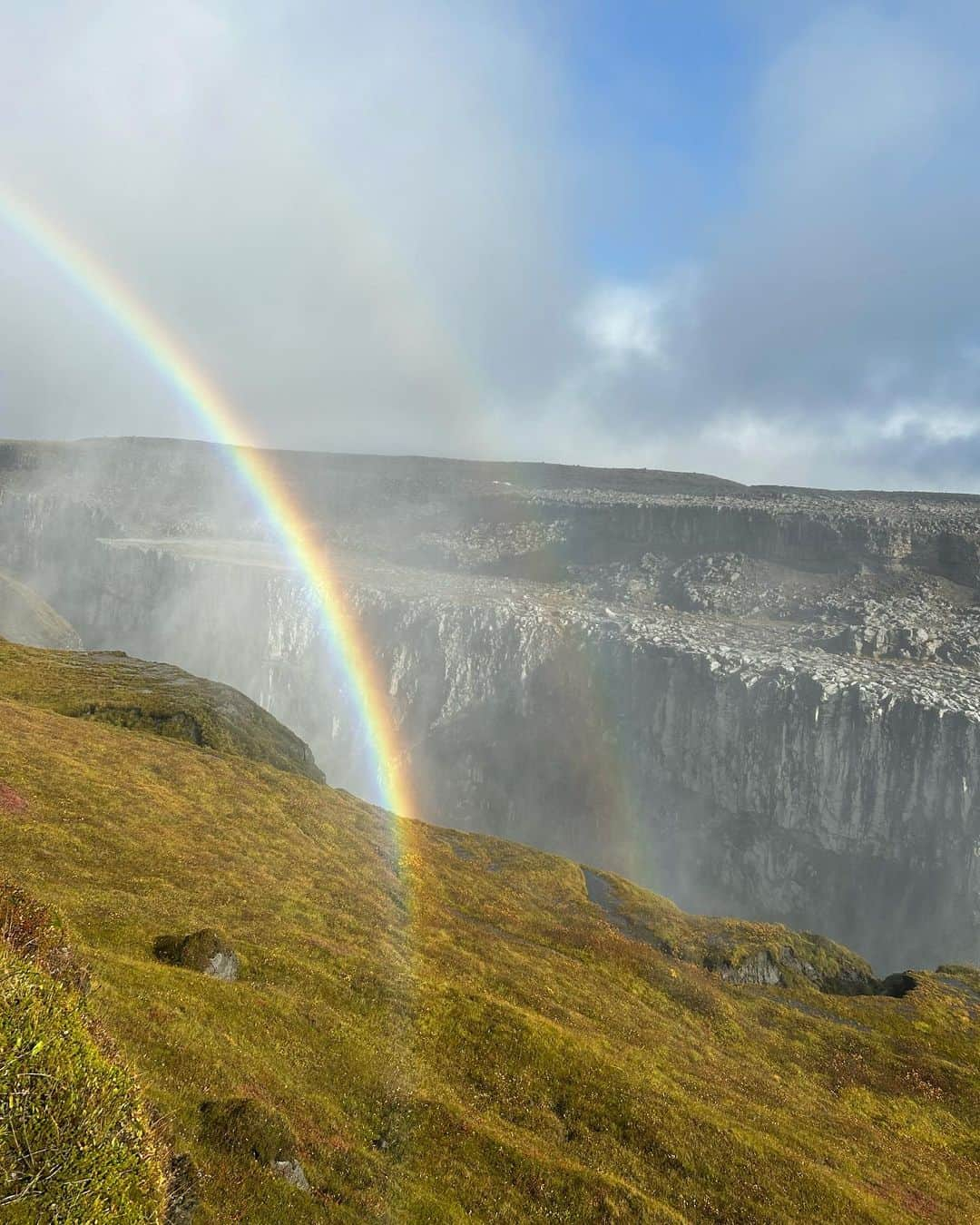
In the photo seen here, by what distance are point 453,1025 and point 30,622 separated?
126 m

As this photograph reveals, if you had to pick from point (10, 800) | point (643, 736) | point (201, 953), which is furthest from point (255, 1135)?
point (643, 736)

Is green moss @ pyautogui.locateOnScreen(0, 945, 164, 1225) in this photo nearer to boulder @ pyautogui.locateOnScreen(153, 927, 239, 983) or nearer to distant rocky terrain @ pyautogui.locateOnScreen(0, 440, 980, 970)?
boulder @ pyautogui.locateOnScreen(153, 927, 239, 983)

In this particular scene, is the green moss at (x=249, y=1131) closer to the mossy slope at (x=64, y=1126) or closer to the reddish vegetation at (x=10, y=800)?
the mossy slope at (x=64, y=1126)

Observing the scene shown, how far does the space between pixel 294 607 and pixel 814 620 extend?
3686 inches

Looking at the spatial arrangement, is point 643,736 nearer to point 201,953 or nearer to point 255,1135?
point 201,953

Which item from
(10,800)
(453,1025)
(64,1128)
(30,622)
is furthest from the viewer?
(30,622)

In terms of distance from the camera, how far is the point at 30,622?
406 feet

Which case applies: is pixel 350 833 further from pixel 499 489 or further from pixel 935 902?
pixel 499 489

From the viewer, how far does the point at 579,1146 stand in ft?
73.4

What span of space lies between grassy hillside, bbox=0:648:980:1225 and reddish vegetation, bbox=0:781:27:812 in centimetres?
19

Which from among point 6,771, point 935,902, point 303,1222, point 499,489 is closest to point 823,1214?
point 303,1222

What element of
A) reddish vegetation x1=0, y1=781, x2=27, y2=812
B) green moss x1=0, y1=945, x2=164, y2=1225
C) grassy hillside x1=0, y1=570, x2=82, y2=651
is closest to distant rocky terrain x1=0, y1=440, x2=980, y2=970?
grassy hillside x1=0, y1=570, x2=82, y2=651

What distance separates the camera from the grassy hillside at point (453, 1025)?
18.1 metres

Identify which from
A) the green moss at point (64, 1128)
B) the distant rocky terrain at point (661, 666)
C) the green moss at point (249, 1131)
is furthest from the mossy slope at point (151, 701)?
the green moss at point (64, 1128)
